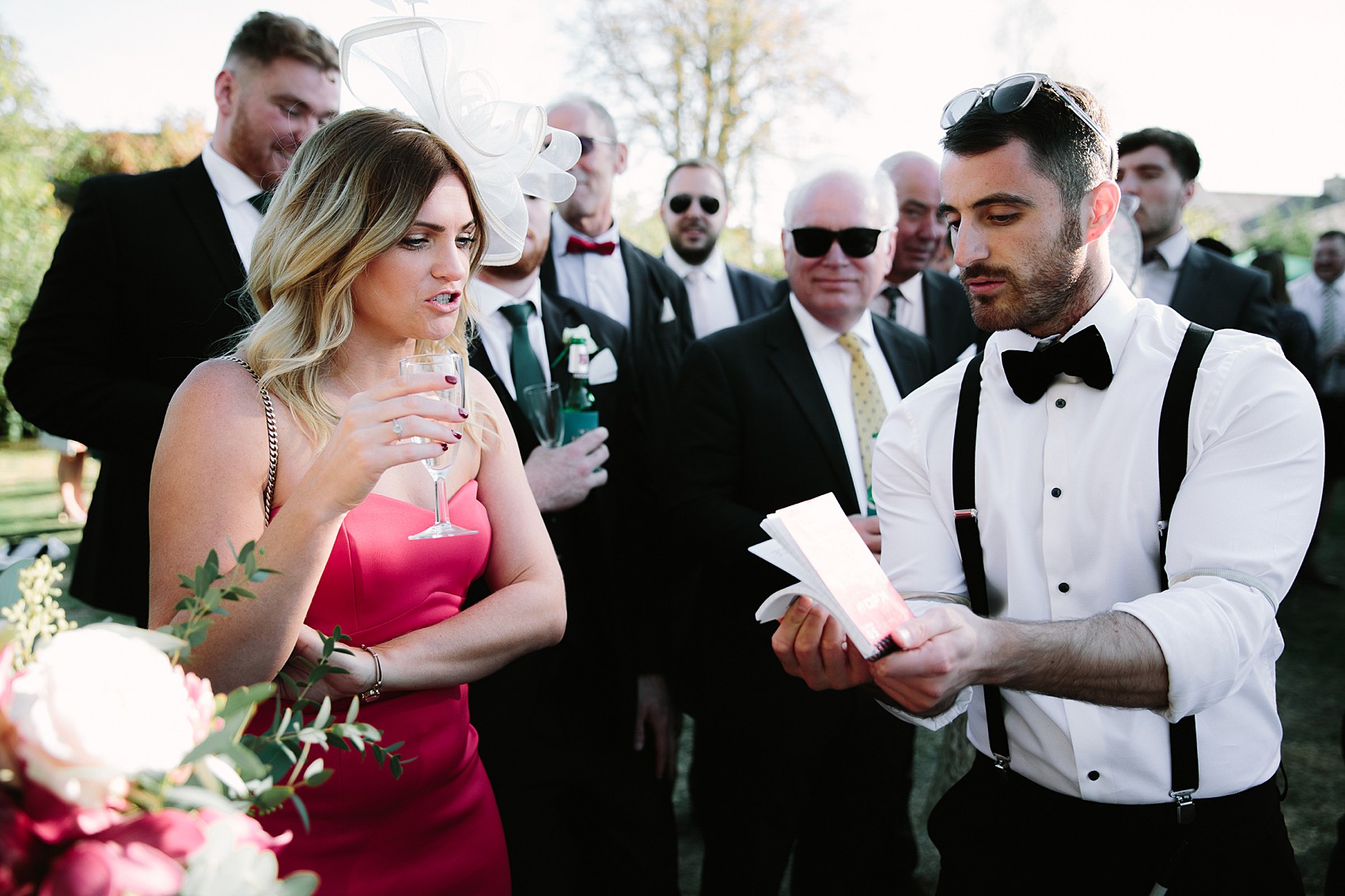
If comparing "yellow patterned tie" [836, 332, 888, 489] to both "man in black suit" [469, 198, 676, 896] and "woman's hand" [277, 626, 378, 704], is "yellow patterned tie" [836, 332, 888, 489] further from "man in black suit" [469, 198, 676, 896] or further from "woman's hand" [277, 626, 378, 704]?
"woman's hand" [277, 626, 378, 704]

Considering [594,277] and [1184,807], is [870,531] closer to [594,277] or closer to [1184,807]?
[1184,807]

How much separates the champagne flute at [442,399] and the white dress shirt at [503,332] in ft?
4.44

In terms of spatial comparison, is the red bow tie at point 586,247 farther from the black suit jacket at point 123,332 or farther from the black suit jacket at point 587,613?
the black suit jacket at point 123,332

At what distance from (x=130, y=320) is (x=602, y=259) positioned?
2438mm

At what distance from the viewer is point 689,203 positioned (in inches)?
253

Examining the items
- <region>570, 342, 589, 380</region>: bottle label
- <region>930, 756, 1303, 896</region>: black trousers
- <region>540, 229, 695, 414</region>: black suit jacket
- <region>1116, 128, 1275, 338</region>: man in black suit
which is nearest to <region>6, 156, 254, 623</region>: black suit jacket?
<region>570, 342, 589, 380</region>: bottle label

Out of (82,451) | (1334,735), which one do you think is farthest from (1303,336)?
(82,451)

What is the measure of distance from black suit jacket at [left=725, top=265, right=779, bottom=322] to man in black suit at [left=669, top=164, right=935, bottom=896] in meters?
2.33

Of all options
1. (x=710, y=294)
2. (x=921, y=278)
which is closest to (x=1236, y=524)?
(x=921, y=278)

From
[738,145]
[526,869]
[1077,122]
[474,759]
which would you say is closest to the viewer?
[1077,122]

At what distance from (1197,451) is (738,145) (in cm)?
2062

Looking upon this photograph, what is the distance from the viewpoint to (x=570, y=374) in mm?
3438

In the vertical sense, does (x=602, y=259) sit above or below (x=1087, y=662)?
above

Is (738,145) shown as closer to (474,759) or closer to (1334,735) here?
(1334,735)
